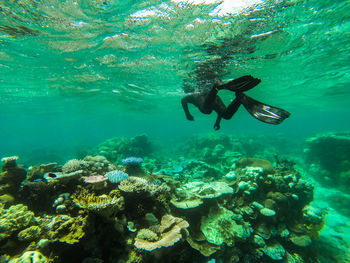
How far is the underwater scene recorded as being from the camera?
3.29 metres

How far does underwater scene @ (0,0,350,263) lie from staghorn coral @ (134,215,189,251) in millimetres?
27

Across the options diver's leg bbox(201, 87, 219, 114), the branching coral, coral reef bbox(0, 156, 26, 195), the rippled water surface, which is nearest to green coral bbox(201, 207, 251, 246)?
the branching coral

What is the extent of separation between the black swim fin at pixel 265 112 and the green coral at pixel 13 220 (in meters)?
5.54

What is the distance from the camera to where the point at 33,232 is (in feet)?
10.0

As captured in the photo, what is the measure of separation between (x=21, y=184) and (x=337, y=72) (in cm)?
2710

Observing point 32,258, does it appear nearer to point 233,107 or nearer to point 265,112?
point 233,107

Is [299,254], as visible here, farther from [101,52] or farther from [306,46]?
[101,52]

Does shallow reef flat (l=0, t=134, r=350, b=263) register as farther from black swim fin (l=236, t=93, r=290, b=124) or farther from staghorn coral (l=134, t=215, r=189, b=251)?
black swim fin (l=236, t=93, r=290, b=124)

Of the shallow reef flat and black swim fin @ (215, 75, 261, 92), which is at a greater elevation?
black swim fin @ (215, 75, 261, 92)

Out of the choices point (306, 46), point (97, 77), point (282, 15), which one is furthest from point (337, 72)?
point (97, 77)

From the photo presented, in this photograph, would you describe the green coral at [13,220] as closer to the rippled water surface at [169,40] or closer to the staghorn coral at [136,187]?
the staghorn coral at [136,187]

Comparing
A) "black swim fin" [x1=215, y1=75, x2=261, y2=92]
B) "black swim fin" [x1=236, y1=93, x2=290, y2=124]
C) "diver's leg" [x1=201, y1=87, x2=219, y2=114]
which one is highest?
"black swim fin" [x1=215, y1=75, x2=261, y2=92]


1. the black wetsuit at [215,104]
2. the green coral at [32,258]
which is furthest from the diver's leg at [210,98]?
the green coral at [32,258]

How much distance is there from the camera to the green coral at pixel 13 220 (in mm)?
3036
